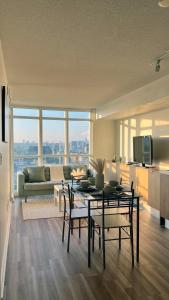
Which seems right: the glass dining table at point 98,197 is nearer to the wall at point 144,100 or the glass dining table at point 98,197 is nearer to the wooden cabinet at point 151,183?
the wooden cabinet at point 151,183

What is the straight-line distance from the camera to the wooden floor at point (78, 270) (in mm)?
2324

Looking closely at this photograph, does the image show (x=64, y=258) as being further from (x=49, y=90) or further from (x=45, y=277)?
(x=49, y=90)

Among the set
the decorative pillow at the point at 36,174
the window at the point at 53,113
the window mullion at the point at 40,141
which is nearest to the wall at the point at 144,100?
the window at the point at 53,113

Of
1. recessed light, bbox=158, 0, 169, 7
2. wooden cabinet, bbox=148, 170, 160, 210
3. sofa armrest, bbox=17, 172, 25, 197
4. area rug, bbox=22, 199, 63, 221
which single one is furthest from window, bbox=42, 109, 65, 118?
recessed light, bbox=158, 0, 169, 7

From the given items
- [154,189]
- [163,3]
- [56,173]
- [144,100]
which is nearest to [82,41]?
[163,3]

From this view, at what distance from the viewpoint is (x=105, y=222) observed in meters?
3.00

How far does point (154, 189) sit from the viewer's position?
4.78 m

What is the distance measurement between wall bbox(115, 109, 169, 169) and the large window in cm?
99

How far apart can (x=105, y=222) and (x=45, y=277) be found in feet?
3.00

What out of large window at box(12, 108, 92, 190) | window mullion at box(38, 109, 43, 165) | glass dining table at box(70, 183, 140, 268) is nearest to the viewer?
glass dining table at box(70, 183, 140, 268)

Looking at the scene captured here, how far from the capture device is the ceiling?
81.5 inches

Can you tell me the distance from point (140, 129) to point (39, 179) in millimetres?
2946

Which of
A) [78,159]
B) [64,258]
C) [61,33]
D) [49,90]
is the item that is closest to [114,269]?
[64,258]

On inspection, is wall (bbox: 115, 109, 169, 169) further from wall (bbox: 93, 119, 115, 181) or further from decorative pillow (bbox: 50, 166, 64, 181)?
decorative pillow (bbox: 50, 166, 64, 181)
